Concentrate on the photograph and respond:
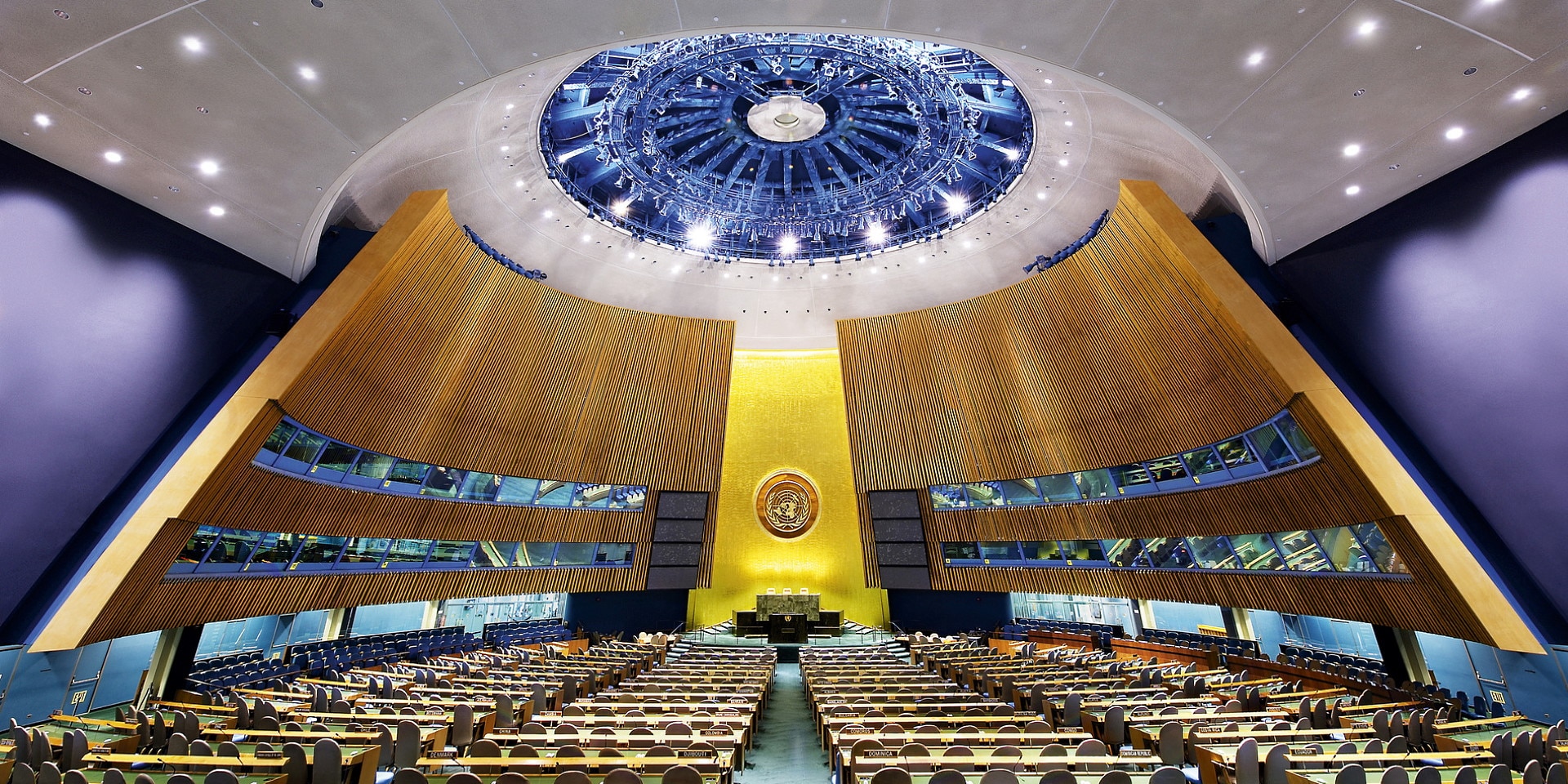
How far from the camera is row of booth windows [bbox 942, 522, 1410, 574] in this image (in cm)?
1090

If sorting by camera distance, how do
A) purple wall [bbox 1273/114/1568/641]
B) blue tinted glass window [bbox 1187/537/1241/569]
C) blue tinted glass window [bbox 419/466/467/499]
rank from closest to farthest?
purple wall [bbox 1273/114/1568/641], blue tinted glass window [bbox 1187/537/1241/569], blue tinted glass window [bbox 419/466/467/499]

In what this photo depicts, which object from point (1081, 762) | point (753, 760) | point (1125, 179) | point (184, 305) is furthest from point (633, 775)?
point (1125, 179)

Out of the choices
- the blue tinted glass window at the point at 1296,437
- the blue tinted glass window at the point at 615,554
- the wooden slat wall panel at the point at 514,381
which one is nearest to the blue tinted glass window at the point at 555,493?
the wooden slat wall panel at the point at 514,381

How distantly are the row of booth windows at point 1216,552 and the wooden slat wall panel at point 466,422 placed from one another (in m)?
9.32

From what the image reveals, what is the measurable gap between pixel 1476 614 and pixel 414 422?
1985 cm

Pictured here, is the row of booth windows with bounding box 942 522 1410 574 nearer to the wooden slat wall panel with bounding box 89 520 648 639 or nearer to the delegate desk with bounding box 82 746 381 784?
the wooden slat wall panel with bounding box 89 520 648 639

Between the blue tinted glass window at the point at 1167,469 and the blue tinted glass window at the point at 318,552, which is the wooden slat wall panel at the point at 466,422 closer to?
the blue tinted glass window at the point at 318,552

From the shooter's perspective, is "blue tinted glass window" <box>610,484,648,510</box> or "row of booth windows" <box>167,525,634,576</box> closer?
"row of booth windows" <box>167,525,634,576</box>

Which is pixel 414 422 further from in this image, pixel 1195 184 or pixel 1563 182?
pixel 1563 182

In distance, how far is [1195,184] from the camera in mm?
13328

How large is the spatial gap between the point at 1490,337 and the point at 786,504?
62.7 ft

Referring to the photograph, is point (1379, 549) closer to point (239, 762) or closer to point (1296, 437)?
point (1296, 437)

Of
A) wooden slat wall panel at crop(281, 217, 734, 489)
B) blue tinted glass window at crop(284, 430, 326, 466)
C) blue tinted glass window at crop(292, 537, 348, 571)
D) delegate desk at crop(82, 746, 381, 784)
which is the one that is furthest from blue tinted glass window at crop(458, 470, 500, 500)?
delegate desk at crop(82, 746, 381, 784)

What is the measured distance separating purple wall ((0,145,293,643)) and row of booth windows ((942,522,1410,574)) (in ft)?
62.7
